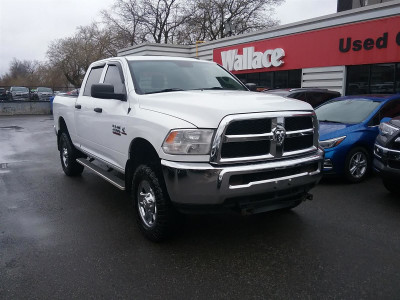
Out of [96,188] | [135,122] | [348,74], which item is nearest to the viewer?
[135,122]

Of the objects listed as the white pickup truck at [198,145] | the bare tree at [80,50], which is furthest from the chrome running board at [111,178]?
the bare tree at [80,50]

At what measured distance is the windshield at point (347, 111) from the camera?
6.83 meters

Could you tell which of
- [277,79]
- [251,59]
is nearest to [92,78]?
[277,79]

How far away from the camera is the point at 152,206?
3.82 m

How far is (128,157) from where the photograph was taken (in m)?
4.16

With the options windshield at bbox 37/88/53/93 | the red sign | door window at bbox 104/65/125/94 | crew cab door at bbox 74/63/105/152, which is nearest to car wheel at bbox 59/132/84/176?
crew cab door at bbox 74/63/105/152

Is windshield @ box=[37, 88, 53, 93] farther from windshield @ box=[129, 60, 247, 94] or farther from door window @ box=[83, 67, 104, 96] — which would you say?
windshield @ box=[129, 60, 247, 94]

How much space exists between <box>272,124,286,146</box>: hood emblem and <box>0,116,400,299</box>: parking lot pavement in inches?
44.9

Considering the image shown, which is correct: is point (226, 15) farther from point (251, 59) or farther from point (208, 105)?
point (208, 105)

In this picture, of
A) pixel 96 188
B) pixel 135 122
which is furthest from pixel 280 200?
pixel 96 188

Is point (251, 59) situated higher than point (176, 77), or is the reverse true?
point (251, 59)

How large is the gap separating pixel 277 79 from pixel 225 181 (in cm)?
1434

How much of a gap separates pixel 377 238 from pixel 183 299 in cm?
238

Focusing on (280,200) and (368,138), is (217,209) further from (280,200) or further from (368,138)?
(368,138)
